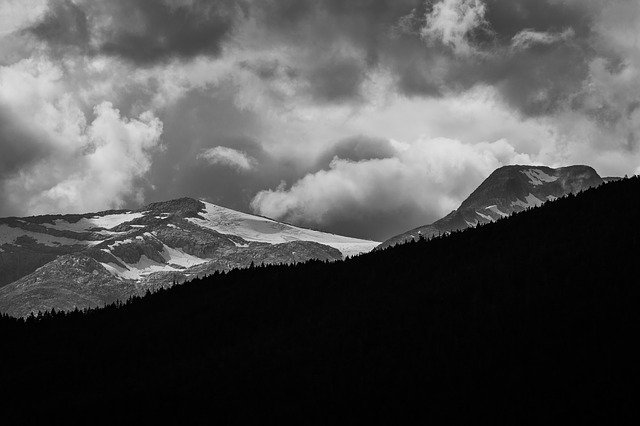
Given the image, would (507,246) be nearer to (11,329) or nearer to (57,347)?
(57,347)

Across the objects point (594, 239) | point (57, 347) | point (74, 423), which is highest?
point (594, 239)

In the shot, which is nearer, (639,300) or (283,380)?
(639,300)

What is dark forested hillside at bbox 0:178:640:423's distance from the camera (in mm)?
75062

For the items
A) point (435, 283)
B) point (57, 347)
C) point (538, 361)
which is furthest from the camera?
point (57, 347)

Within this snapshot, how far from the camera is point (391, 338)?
305 ft

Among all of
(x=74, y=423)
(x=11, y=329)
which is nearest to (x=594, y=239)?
(x=74, y=423)

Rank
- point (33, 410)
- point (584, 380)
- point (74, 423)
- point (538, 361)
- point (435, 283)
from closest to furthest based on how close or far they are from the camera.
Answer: point (584, 380)
point (538, 361)
point (74, 423)
point (33, 410)
point (435, 283)

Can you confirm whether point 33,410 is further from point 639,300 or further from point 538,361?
point 639,300

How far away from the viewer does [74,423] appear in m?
84.9

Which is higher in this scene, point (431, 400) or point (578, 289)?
point (578, 289)

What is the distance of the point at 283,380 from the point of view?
86.4m

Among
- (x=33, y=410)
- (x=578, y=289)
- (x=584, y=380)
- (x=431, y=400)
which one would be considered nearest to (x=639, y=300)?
(x=578, y=289)

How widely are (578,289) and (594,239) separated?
1255 centimetres

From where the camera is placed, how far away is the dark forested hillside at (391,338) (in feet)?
246
